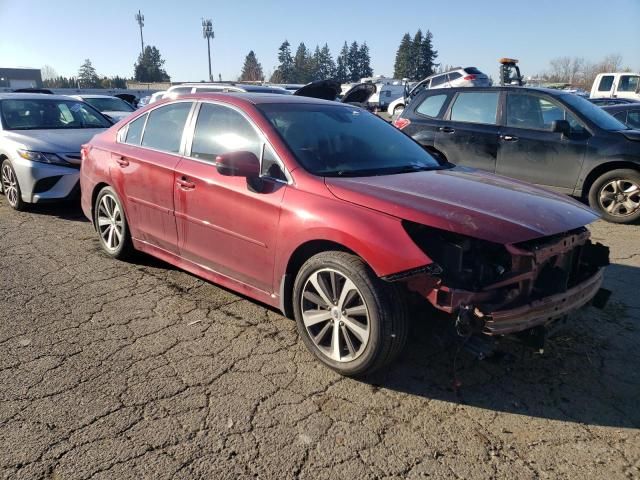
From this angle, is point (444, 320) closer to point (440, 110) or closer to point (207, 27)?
point (440, 110)

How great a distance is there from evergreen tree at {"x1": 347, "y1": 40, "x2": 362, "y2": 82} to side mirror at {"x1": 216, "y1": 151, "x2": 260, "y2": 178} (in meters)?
105

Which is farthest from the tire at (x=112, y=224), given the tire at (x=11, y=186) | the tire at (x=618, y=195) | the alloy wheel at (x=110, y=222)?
the tire at (x=618, y=195)

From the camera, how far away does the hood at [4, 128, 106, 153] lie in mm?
6633

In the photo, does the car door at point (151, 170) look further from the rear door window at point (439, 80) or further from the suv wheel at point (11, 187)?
the rear door window at point (439, 80)

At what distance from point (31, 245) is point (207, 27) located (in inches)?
2634

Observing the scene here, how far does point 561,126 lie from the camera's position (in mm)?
6684

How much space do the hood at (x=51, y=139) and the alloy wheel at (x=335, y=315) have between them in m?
5.03

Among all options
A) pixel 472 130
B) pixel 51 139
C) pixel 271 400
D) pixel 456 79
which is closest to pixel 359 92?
pixel 472 130

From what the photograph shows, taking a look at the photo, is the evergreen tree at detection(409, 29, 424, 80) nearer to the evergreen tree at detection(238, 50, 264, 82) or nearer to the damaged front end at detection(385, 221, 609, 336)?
the evergreen tree at detection(238, 50, 264, 82)

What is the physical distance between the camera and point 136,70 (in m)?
80.4

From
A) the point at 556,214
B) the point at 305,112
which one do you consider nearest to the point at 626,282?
the point at 556,214

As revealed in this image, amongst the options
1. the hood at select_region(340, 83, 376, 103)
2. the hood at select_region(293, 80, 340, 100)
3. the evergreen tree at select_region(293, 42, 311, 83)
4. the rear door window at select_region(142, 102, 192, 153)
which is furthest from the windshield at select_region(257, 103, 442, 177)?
the evergreen tree at select_region(293, 42, 311, 83)

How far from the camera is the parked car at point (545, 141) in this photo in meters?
6.58

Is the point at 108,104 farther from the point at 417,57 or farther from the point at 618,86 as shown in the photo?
the point at 417,57
